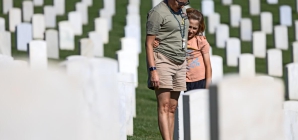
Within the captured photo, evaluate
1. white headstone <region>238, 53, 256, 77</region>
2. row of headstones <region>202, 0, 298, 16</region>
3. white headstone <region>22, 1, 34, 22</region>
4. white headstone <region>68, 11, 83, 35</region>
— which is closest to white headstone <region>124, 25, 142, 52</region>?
white headstone <region>68, 11, 83, 35</region>

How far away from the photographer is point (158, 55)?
7645 mm

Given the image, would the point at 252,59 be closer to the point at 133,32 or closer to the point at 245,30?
the point at 133,32

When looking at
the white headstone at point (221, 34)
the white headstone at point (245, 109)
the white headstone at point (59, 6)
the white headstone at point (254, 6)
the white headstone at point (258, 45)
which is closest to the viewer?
the white headstone at point (245, 109)

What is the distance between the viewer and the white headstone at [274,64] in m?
16.1

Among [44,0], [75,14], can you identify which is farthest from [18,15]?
[44,0]

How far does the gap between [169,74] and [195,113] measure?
1306 mm

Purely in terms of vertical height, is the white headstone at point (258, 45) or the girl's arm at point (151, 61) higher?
the white headstone at point (258, 45)

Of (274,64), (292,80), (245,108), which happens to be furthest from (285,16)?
(245,108)

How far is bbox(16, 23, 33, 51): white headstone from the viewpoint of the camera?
695 inches

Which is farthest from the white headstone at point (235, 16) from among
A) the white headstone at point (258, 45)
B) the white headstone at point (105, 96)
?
the white headstone at point (105, 96)

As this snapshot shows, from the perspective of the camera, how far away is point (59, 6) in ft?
74.5

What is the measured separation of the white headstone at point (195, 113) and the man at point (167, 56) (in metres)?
1.04

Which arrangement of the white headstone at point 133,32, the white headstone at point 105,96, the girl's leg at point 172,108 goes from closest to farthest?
the white headstone at point 105,96 → the girl's leg at point 172,108 → the white headstone at point 133,32

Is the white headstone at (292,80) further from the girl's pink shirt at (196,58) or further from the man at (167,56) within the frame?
the man at (167,56)
